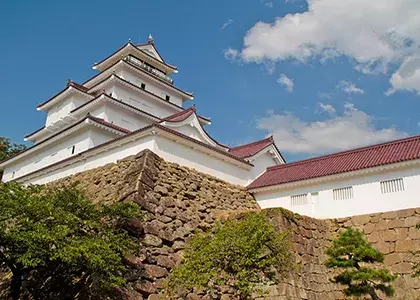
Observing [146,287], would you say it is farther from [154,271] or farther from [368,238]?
[368,238]

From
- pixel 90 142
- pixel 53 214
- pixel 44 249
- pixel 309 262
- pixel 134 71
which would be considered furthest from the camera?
pixel 134 71

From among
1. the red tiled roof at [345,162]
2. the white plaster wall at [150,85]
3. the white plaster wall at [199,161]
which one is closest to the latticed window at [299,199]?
the red tiled roof at [345,162]

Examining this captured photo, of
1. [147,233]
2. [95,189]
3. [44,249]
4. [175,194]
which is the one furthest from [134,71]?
[44,249]

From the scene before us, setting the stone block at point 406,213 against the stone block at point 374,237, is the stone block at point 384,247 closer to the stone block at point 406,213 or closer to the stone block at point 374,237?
the stone block at point 374,237

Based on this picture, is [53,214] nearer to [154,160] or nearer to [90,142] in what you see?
[154,160]

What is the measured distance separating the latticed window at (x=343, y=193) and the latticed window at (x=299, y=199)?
3.34 ft

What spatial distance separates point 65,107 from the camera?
70.4ft

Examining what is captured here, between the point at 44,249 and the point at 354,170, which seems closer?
the point at 44,249

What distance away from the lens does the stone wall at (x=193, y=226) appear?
916 cm

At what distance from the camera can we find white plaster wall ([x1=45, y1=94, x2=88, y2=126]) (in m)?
21.1

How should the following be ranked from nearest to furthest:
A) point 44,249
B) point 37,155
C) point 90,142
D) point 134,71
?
point 44,249
point 90,142
point 37,155
point 134,71

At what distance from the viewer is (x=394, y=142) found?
1255 centimetres

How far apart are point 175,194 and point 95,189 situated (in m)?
2.89

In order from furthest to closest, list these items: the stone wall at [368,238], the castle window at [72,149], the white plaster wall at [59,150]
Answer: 1. the castle window at [72,149]
2. the white plaster wall at [59,150]
3. the stone wall at [368,238]
